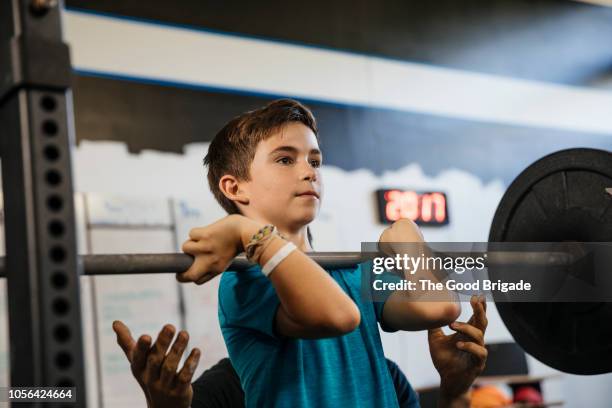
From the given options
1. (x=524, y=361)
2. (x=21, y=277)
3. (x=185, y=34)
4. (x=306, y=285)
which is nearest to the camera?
(x=21, y=277)

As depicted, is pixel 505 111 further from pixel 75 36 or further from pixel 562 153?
pixel 562 153

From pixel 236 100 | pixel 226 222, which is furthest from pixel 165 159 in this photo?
pixel 226 222

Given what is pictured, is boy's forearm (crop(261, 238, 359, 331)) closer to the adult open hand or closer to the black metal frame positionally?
the adult open hand

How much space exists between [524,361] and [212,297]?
76.0 inches

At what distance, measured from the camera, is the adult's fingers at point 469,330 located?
4.46 ft

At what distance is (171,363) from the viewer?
3.52ft

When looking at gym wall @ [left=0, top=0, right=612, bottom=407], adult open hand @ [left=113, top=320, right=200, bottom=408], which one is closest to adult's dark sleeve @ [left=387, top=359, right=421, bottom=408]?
adult open hand @ [left=113, top=320, right=200, bottom=408]

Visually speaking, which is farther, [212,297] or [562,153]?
[212,297]

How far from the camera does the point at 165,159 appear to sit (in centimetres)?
341

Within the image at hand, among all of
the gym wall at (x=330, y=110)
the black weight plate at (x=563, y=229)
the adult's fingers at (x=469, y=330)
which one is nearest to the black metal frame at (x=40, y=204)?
the adult's fingers at (x=469, y=330)

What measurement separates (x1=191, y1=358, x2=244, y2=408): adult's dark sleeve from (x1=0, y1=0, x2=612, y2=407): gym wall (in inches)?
59.2

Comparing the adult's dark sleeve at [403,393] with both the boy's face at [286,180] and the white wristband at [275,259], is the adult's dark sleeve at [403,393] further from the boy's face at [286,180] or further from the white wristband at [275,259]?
the white wristband at [275,259]

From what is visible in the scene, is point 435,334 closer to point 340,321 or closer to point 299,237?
point 299,237

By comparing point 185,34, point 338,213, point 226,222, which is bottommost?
point 226,222
